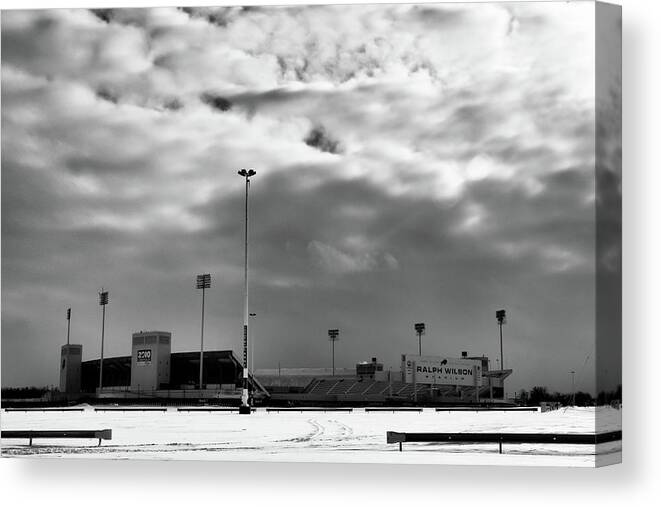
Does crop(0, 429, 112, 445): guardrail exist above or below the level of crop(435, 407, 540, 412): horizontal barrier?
below

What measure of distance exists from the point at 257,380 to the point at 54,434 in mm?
7727

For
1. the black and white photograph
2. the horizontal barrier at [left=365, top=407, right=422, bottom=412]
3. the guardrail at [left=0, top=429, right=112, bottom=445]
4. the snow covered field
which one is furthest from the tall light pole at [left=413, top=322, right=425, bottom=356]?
the horizontal barrier at [left=365, top=407, right=422, bottom=412]

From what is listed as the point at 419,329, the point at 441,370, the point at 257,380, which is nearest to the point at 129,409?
the point at 257,380

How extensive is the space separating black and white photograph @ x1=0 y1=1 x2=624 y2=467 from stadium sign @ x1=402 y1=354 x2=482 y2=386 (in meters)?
0.23

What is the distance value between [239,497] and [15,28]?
978 centimetres

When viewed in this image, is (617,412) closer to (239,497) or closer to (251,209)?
(239,497)

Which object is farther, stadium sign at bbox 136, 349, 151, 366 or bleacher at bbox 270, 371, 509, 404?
bleacher at bbox 270, 371, 509, 404

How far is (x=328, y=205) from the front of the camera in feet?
67.3

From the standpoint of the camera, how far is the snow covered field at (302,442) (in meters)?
17.5

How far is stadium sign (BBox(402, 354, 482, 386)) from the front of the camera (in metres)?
22.7

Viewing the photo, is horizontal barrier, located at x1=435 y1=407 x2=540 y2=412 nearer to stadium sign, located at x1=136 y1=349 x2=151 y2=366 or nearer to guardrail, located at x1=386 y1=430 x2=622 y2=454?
guardrail, located at x1=386 y1=430 x2=622 y2=454

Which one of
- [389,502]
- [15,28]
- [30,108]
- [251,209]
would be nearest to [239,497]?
[389,502]

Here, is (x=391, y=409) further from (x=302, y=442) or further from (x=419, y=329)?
(x=302, y=442)

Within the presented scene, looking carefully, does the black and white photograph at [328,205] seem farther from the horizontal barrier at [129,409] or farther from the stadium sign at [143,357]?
the horizontal barrier at [129,409]
